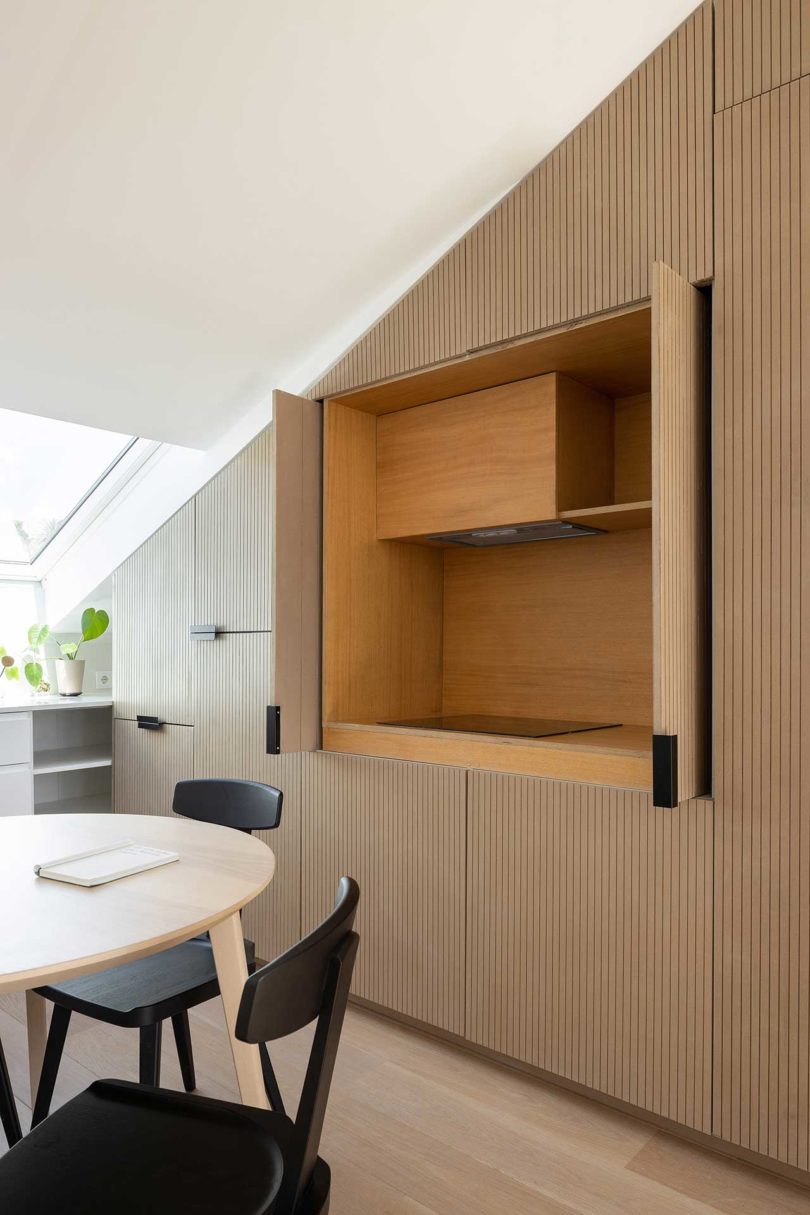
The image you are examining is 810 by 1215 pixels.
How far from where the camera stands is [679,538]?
6.54 ft

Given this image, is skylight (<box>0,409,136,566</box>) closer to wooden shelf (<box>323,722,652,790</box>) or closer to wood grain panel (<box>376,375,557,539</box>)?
wood grain panel (<box>376,375,557,539</box>)

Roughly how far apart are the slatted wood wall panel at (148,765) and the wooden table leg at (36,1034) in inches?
59.5

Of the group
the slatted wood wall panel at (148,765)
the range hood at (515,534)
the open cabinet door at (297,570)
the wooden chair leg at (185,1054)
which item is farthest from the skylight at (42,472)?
the wooden chair leg at (185,1054)

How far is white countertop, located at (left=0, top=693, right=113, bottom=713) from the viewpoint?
367 cm

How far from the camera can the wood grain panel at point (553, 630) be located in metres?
2.78

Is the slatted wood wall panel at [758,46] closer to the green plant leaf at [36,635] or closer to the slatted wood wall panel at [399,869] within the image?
the slatted wood wall panel at [399,869]

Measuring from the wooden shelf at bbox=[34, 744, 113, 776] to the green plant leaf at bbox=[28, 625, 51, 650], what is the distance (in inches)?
23.3

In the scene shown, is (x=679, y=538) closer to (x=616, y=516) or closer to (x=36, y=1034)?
(x=616, y=516)

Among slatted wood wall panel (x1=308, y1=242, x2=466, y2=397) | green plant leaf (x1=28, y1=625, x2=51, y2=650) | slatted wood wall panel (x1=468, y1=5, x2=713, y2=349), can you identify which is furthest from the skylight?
slatted wood wall panel (x1=468, y1=5, x2=713, y2=349)

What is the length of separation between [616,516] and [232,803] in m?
1.40

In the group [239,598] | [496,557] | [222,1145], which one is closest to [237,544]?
[239,598]

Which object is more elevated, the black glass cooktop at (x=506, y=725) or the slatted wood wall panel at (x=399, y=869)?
the black glass cooktop at (x=506, y=725)

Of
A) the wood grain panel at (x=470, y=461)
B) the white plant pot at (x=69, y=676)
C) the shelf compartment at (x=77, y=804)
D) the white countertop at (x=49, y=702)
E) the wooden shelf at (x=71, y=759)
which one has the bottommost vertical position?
the shelf compartment at (x=77, y=804)

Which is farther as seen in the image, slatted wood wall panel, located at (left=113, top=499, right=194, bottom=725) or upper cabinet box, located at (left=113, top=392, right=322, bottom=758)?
slatted wood wall panel, located at (left=113, top=499, right=194, bottom=725)
